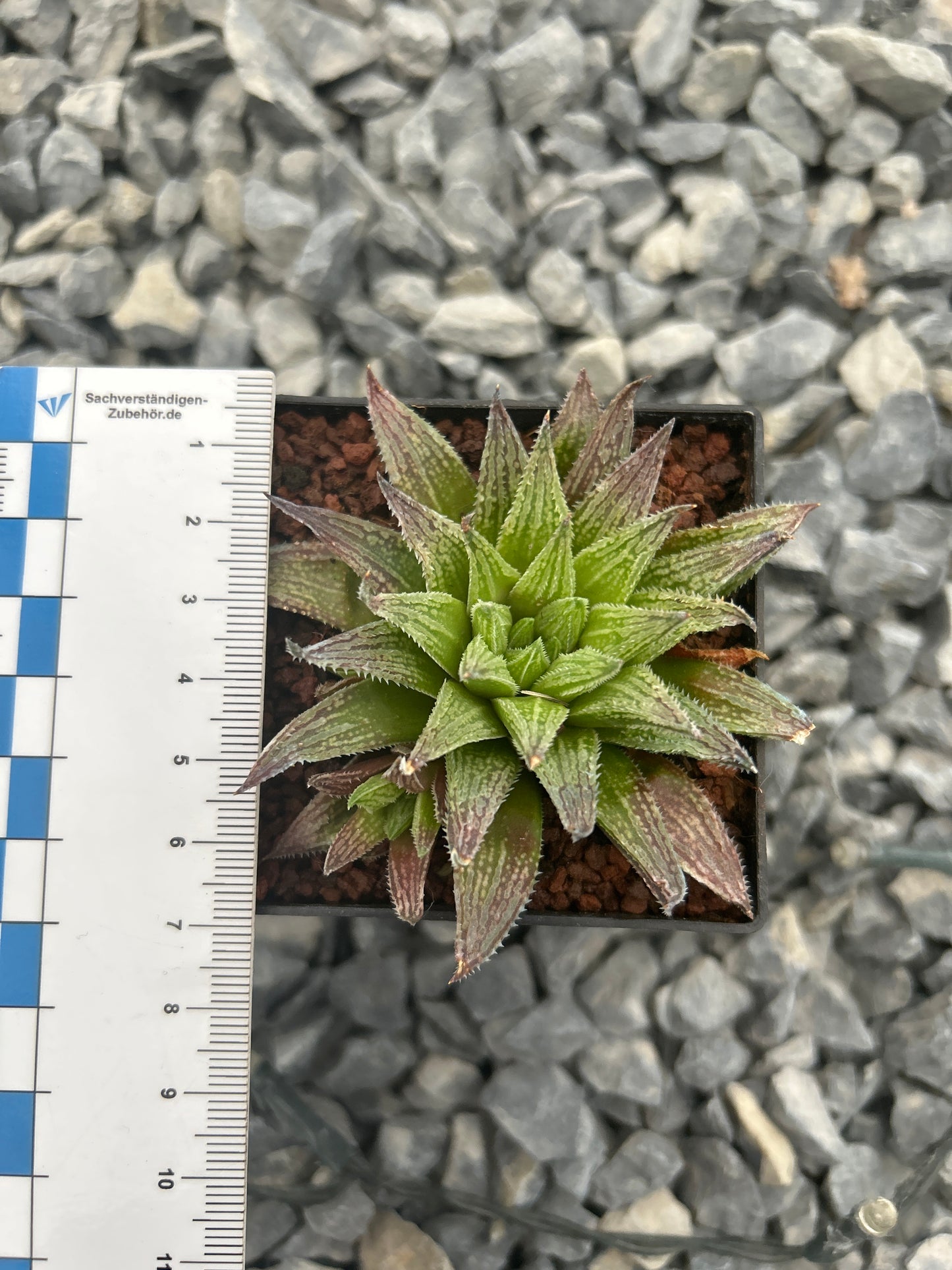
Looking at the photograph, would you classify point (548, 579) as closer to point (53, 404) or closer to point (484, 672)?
point (484, 672)

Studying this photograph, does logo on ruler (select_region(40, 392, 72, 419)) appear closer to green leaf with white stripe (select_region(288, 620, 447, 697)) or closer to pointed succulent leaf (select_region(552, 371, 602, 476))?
green leaf with white stripe (select_region(288, 620, 447, 697))

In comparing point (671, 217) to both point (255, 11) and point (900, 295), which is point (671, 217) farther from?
point (255, 11)

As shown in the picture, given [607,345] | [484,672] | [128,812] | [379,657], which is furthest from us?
[607,345]

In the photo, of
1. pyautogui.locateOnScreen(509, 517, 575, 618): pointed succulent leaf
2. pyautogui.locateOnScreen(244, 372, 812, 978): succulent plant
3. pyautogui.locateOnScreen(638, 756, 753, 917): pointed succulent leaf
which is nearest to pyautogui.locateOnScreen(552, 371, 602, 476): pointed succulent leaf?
pyautogui.locateOnScreen(244, 372, 812, 978): succulent plant

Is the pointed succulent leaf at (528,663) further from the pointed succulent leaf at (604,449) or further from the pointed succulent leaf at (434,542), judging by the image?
the pointed succulent leaf at (604,449)

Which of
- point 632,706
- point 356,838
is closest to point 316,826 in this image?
point 356,838

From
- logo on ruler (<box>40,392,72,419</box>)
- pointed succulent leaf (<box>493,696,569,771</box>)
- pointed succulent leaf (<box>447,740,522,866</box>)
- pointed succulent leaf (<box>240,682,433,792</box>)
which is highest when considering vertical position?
pointed succulent leaf (<box>493,696,569,771</box>)

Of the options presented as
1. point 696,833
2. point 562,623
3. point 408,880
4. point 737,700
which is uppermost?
point 562,623
